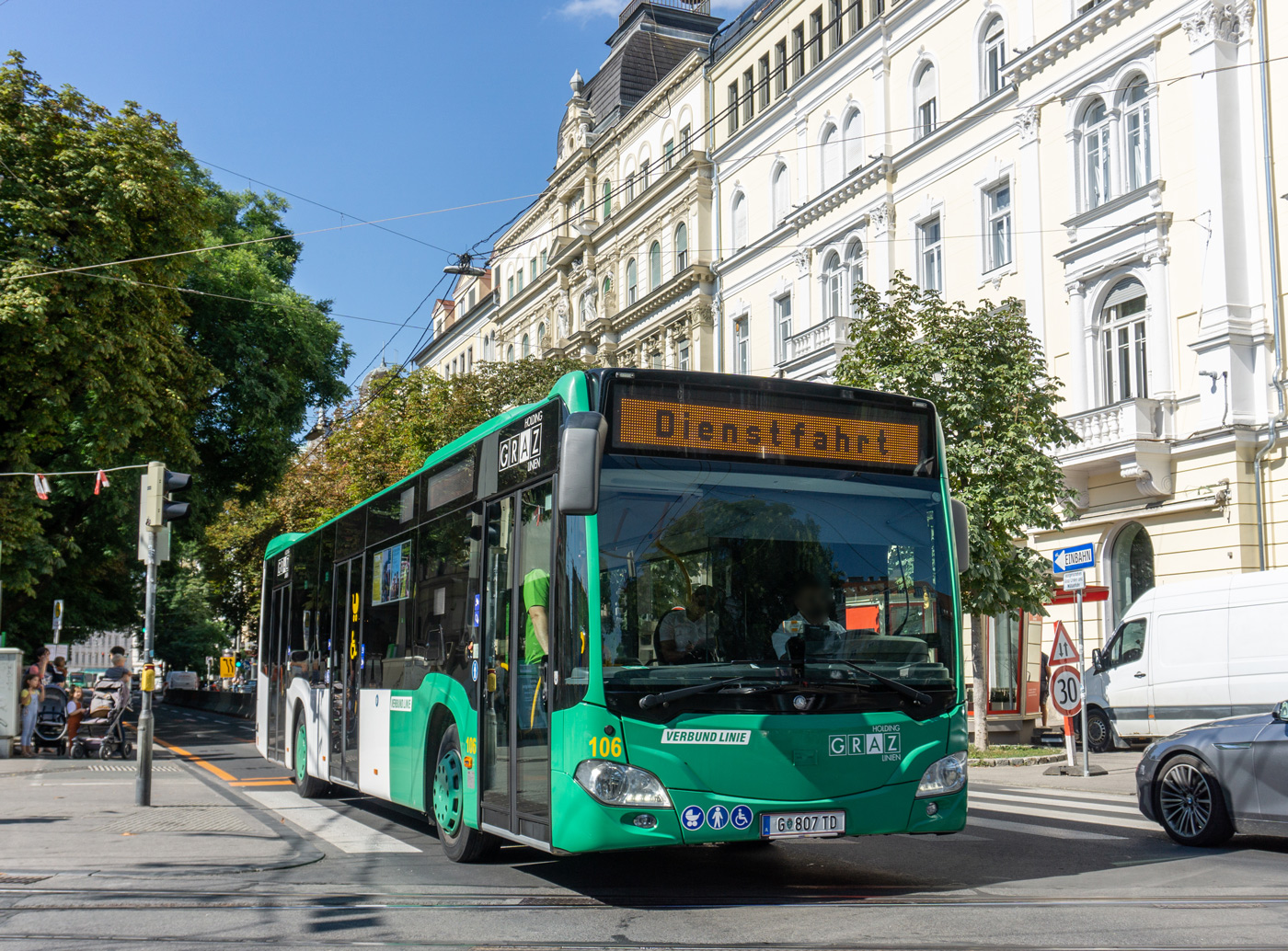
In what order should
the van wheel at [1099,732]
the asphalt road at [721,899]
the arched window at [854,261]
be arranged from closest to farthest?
the asphalt road at [721,899] → the van wheel at [1099,732] → the arched window at [854,261]

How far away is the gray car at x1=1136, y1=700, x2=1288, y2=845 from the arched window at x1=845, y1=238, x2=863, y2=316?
79.3 ft

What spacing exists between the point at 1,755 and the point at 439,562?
46.9 feet

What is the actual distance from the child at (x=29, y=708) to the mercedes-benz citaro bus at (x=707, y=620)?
1518 cm

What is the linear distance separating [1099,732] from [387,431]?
80.7ft

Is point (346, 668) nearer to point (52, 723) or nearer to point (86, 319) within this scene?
point (52, 723)

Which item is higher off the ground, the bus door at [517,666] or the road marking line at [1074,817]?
the bus door at [517,666]

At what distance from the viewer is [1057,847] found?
975cm

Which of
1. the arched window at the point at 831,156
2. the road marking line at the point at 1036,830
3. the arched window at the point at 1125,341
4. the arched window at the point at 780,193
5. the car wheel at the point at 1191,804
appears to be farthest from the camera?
the arched window at the point at 780,193

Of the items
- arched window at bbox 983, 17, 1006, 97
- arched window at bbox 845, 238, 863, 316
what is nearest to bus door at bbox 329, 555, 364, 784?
arched window at bbox 983, 17, 1006, 97

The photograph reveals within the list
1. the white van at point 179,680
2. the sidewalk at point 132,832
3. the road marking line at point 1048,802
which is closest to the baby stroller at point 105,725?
the sidewalk at point 132,832

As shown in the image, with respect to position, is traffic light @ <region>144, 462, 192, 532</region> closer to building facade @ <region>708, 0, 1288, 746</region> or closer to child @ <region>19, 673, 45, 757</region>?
child @ <region>19, 673, 45, 757</region>

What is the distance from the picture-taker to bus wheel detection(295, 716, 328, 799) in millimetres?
14109

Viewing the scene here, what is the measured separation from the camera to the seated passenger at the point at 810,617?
7.26m

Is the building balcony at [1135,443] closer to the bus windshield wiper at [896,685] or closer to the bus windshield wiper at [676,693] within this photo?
the bus windshield wiper at [896,685]
